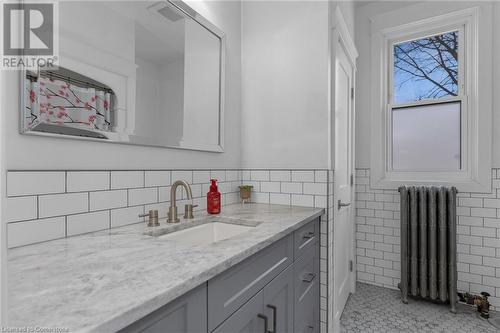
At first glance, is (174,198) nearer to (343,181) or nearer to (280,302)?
(280,302)

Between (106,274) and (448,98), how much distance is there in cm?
301

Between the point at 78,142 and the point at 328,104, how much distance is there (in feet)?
4.73

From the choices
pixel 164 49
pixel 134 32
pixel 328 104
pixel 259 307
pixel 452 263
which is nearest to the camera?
pixel 259 307

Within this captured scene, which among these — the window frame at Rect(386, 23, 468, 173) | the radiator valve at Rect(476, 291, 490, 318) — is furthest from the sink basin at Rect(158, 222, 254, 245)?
the radiator valve at Rect(476, 291, 490, 318)

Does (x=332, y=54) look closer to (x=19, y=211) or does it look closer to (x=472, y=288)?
(x=19, y=211)

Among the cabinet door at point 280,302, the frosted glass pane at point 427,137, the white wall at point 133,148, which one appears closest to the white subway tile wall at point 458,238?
the frosted glass pane at point 427,137

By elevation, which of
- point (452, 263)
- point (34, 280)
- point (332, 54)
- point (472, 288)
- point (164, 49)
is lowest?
point (472, 288)

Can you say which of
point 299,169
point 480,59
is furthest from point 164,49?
point 480,59

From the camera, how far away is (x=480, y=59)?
90.0 inches

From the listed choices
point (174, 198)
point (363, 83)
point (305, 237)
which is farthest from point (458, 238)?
point (174, 198)

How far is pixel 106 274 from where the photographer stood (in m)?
0.63

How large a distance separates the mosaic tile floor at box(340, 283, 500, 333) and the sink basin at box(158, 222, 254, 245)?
1303 millimetres

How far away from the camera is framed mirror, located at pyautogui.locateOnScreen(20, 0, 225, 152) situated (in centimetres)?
A: 96

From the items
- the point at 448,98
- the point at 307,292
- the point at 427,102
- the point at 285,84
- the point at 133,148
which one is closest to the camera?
the point at 133,148
